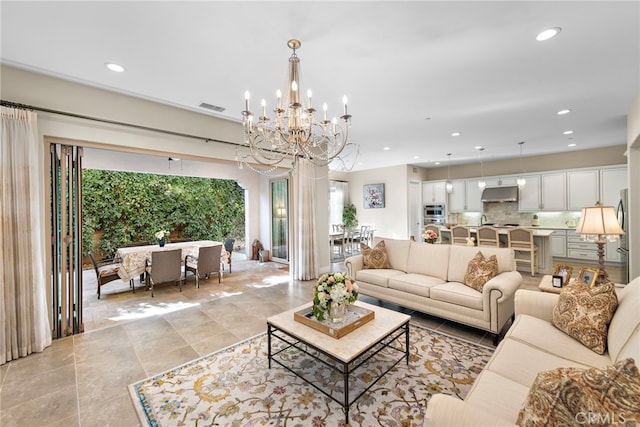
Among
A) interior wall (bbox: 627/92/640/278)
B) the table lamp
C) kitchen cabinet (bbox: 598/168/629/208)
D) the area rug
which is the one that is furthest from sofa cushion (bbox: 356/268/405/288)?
kitchen cabinet (bbox: 598/168/629/208)

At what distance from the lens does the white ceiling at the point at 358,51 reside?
6.55 feet

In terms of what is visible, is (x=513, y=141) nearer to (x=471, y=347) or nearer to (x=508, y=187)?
(x=508, y=187)

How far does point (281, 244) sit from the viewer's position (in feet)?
23.7

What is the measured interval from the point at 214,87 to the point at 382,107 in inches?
89.7

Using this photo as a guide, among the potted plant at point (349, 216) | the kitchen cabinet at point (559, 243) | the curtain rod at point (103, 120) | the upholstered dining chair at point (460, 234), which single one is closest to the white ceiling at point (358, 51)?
the curtain rod at point (103, 120)

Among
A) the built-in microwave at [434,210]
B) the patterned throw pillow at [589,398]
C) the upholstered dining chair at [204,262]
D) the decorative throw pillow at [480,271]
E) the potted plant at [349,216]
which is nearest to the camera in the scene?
the patterned throw pillow at [589,398]

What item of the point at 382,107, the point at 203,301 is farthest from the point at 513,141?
the point at 203,301

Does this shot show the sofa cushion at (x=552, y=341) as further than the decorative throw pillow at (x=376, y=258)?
No

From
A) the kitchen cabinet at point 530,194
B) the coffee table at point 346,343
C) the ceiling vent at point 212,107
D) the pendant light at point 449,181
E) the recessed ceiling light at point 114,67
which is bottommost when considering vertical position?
the coffee table at point 346,343

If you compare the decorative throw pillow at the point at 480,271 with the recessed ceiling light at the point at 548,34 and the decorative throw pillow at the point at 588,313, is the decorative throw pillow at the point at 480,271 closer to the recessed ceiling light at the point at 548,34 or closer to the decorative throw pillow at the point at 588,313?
the decorative throw pillow at the point at 588,313

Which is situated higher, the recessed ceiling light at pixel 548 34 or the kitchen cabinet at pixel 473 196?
the recessed ceiling light at pixel 548 34

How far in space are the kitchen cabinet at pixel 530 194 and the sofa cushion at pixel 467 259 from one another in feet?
17.4

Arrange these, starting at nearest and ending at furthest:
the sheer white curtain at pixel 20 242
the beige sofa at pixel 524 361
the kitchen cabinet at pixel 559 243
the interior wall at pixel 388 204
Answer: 1. the beige sofa at pixel 524 361
2. the sheer white curtain at pixel 20 242
3. the kitchen cabinet at pixel 559 243
4. the interior wall at pixel 388 204

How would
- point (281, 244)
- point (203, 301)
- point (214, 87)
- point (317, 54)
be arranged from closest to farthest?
point (317, 54)
point (214, 87)
point (203, 301)
point (281, 244)
